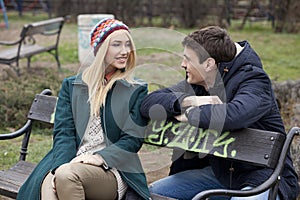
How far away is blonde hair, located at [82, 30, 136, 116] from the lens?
356 cm

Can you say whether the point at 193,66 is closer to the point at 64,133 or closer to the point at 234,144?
the point at 234,144

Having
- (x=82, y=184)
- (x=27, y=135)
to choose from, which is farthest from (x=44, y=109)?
(x=82, y=184)

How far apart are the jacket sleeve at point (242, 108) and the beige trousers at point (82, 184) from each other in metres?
0.58

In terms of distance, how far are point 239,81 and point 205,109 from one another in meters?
0.25

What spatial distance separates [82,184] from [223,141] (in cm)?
81

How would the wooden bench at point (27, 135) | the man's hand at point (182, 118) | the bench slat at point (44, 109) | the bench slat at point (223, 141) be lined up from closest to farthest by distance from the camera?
the bench slat at point (223, 141)
the man's hand at point (182, 118)
the wooden bench at point (27, 135)
the bench slat at point (44, 109)

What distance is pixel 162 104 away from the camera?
342cm

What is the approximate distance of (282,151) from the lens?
124 inches

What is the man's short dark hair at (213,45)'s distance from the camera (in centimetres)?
327

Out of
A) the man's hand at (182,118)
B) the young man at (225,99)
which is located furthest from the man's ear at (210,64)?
the man's hand at (182,118)

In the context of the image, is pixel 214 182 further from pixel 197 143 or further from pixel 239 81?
pixel 239 81

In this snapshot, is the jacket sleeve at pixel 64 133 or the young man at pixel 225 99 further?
the jacket sleeve at pixel 64 133

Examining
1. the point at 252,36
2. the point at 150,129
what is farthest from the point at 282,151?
the point at 252,36

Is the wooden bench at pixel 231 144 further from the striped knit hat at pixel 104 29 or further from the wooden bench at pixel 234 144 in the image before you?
the striped knit hat at pixel 104 29
